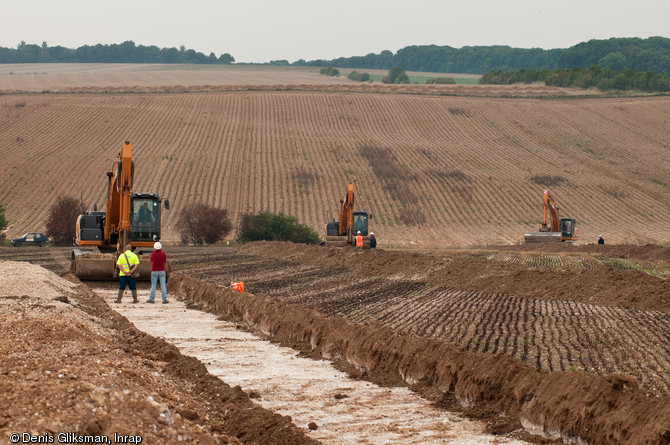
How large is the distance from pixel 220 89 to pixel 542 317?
82.1 metres

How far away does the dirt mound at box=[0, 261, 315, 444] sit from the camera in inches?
287

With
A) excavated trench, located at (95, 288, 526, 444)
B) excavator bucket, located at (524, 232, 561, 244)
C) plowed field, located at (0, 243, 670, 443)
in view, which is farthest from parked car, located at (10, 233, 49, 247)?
excavated trench, located at (95, 288, 526, 444)

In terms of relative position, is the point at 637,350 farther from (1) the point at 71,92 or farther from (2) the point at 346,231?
(1) the point at 71,92

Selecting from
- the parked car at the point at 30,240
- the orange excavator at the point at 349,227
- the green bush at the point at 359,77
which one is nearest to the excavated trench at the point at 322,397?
the orange excavator at the point at 349,227

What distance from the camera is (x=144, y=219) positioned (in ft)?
89.4

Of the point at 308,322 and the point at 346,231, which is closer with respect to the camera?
the point at 308,322

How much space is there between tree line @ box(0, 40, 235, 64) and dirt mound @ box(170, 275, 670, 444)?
16178 centimetres

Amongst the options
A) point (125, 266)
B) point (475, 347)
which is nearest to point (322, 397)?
point (475, 347)

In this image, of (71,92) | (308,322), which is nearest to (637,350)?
(308,322)

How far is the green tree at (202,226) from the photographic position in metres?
52.7

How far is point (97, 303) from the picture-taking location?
19.8 m

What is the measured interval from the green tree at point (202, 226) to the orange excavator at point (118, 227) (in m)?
23.4

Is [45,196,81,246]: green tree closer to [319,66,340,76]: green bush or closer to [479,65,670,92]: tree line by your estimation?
[479,65,670,92]: tree line

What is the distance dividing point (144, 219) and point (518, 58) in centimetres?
17088
